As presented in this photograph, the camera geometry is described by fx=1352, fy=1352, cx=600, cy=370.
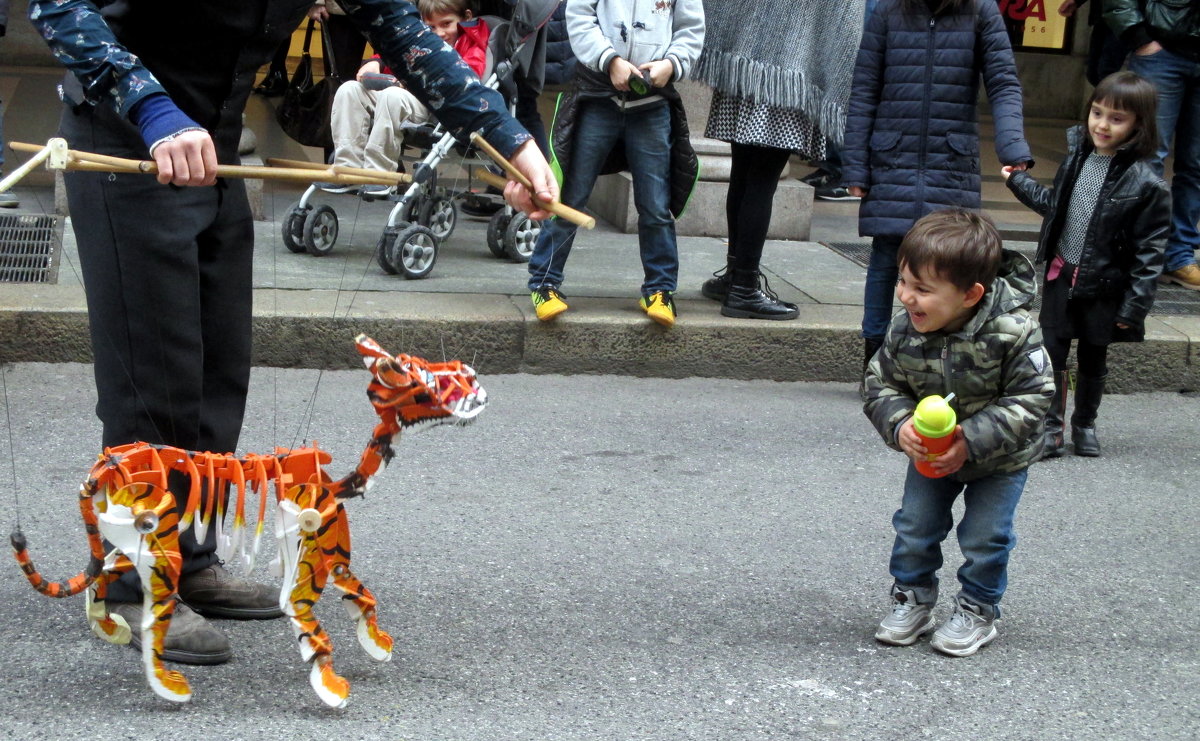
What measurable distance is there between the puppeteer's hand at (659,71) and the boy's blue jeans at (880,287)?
3.69ft

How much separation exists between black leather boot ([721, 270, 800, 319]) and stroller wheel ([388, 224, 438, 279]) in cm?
144

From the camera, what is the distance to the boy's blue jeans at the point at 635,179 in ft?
19.4

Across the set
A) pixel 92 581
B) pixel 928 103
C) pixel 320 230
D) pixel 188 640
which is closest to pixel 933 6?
pixel 928 103

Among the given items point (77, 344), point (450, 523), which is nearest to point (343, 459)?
point (450, 523)

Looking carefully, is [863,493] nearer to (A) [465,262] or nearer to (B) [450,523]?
(B) [450,523]

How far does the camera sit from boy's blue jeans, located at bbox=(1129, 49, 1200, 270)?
684 centimetres

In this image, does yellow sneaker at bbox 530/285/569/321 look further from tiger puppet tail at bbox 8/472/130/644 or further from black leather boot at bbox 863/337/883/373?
tiger puppet tail at bbox 8/472/130/644

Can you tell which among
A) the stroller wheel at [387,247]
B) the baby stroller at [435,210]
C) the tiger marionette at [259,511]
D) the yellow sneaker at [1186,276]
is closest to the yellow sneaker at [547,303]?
the baby stroller at [435,210]

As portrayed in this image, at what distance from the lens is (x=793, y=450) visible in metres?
5.17

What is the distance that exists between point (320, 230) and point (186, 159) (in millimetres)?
4111

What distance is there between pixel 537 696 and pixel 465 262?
413 cm

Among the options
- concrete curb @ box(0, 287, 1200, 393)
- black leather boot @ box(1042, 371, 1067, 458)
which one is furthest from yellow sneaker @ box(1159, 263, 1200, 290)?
black leather boot @ box(1042, 371, 1067, 458)

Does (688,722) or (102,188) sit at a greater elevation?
(102,188)

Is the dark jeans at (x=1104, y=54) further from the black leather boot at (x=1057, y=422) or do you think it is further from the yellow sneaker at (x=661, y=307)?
the yellow sneaker at (x=661, y=307)
